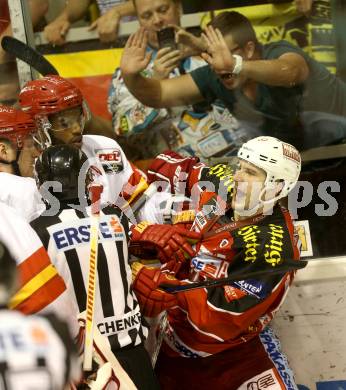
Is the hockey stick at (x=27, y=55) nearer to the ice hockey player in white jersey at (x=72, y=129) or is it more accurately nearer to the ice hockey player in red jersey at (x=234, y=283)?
the ice hockey player in white jersey at (x=72, y=129)

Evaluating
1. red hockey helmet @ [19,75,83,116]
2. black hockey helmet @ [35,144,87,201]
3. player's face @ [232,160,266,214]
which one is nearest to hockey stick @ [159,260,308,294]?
player's face @ [232,160,266,214]

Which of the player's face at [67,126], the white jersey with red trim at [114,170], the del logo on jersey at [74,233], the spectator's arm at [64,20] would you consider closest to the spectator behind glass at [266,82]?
the spectator's arm at [64,20]

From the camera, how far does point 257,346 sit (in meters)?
2.95

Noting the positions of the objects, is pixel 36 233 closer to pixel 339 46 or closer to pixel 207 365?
pixel 207 365

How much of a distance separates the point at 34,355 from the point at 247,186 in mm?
1453

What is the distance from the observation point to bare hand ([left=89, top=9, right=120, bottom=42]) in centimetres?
393

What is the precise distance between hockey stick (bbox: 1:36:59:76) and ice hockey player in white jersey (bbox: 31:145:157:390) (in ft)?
4.83

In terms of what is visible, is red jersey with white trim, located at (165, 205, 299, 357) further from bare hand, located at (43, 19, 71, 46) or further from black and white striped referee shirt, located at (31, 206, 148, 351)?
bare hand, located at (43, 19, 71, 46)

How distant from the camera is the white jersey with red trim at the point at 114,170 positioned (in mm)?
3158

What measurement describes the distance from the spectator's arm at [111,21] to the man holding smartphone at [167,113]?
48 millimetres

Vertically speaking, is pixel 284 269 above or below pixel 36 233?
below

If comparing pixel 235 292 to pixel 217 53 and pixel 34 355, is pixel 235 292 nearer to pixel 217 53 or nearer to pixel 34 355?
pixel 34 355

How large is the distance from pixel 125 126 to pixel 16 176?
4.07 feet

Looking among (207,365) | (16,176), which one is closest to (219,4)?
(16,176)
